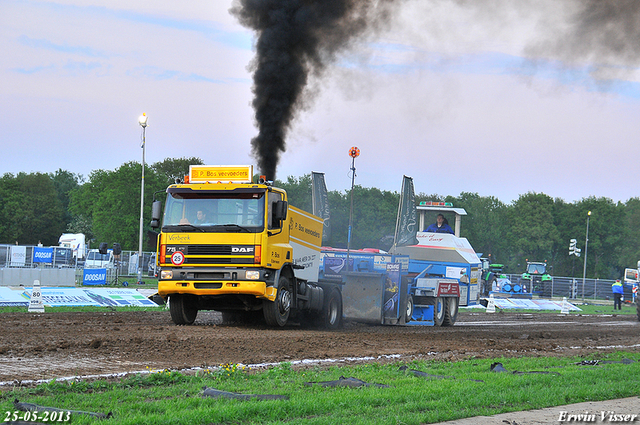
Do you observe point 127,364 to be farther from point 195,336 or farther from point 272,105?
point 272,105

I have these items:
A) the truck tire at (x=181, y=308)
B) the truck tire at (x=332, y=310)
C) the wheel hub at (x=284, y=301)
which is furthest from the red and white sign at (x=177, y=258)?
the truck tire at (x=332, y=310)

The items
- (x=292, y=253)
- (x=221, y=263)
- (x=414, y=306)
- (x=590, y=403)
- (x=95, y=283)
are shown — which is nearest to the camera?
(x=590, y=403)

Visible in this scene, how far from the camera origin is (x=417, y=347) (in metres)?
12.5

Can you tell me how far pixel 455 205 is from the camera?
95.8 m

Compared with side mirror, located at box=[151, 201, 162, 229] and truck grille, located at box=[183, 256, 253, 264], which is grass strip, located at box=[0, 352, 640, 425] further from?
side mirror, located at box=[151, 201, 162, 229]

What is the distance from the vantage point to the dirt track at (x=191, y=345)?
8830 millimetres

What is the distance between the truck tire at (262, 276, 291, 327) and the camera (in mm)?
14164

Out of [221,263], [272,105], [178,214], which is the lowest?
[221,263]

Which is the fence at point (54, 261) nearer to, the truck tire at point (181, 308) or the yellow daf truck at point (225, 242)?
the truck tire at point (181, 308)

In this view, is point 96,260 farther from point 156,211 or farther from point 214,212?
point 214,212

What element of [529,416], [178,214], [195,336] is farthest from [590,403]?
[178,214]

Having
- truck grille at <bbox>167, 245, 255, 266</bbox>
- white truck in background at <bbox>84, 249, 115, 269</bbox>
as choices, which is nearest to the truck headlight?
truck grille at <bbox>167, 245, 255, 266</bbox>

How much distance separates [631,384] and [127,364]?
623 centimetres

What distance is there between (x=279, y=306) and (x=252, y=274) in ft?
4.06
